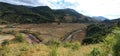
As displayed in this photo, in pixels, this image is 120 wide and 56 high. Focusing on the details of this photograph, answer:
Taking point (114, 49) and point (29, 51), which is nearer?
point (114, 49)

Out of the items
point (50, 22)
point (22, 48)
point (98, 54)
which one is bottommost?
point (50, 22)

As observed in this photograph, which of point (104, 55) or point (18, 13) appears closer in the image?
point (104, 55)

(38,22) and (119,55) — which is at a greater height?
(119,55)

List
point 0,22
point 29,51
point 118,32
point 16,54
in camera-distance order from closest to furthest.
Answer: point 118,32 < point 16,54 < point 29,51 < point 0,22

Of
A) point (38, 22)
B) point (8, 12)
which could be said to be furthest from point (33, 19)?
point (8, 12)

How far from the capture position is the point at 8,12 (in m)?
193

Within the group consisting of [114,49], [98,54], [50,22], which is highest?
[114,49]

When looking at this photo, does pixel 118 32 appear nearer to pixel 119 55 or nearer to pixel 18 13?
pixel 119 55

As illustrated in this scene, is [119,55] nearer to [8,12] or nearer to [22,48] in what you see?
[22,48]

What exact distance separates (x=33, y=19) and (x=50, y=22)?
11.5 metres

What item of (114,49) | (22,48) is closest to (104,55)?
(114,49)

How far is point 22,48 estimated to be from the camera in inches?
664

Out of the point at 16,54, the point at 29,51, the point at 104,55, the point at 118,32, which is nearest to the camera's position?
the point at 118,32

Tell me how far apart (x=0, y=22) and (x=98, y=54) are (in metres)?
164
